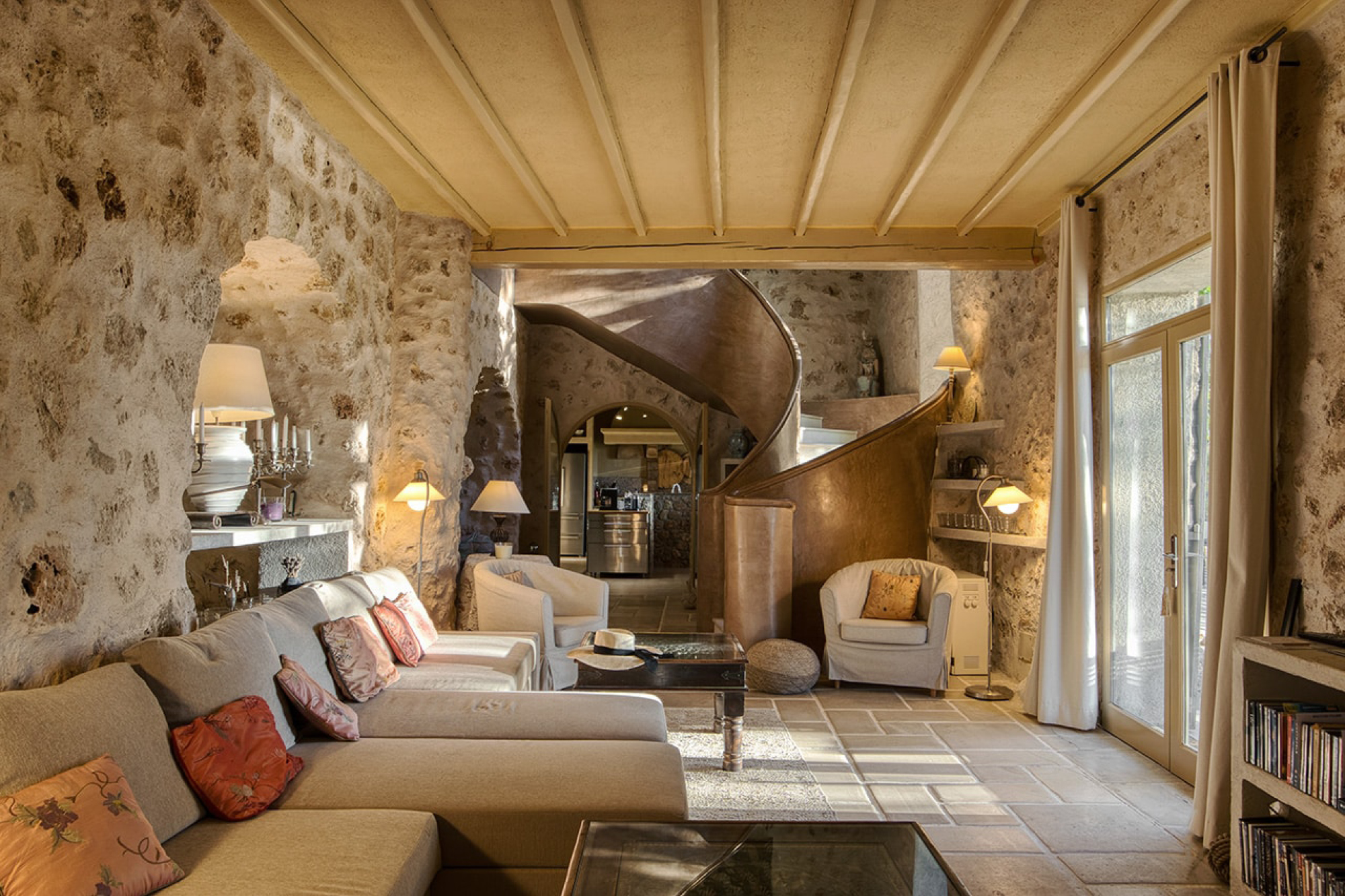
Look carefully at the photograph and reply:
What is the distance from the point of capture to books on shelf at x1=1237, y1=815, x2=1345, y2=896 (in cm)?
233

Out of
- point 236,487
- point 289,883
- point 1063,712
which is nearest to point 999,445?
point 1063,712

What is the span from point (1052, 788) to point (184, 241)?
4207mm

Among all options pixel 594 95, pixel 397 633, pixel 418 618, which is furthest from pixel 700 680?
pixel 594 95

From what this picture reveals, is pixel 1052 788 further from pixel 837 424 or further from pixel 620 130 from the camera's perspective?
pixel 837 424

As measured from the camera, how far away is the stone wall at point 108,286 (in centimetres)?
220

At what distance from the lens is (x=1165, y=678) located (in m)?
4.02

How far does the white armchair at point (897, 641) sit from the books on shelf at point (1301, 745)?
105 inches

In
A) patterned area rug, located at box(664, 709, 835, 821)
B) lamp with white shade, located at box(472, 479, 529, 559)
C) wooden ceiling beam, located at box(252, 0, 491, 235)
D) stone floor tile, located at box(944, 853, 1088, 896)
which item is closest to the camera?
stone floor tile, located at box(944, 853, 1088, 896)

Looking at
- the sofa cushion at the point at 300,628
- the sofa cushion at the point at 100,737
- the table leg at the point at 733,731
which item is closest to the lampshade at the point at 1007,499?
the table leg at the point at 733,731

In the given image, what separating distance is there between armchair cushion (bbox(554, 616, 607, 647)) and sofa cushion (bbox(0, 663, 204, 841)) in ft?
9.78

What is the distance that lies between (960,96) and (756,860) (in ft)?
Result: 10.1

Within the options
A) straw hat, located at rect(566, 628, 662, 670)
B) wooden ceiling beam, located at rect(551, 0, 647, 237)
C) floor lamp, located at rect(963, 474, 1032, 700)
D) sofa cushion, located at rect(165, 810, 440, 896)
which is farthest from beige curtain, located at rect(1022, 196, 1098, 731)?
sofa cushion, located at rect(165, 810, 440, 896)

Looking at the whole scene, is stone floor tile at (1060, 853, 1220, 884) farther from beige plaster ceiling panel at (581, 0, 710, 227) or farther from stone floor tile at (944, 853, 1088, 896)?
beige plaster ceiling panel at (581, 0, 710, 227)

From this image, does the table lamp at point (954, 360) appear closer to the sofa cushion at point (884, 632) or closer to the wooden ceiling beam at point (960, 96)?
the wooden ceiling beam at point (960, 96)
